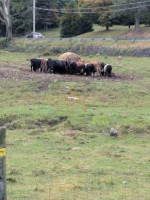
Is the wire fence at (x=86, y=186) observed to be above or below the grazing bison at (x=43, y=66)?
above

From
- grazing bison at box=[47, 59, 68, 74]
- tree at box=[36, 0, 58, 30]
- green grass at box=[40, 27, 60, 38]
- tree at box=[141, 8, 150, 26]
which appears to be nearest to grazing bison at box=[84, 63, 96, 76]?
grazing bison at box=[47, 59, 68, 74]

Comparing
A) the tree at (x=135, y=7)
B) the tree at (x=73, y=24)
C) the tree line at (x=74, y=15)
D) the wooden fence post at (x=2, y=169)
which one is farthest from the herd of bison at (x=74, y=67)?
the tree at (x=73, y=24)

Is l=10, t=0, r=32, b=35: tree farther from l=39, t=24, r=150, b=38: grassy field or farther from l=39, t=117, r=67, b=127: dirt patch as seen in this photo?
Answer: l=39, t=117, r=67, b=127: dirt patch

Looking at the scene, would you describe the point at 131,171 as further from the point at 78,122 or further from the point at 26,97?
the point at 26,97

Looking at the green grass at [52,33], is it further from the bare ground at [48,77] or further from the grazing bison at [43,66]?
the bare ground at [48,77]

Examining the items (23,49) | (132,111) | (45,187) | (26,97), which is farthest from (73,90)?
(23,49)

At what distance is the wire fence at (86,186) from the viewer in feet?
33.3

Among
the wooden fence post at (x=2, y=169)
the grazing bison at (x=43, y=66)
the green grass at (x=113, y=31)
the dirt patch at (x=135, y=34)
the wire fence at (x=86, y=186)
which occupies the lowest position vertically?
the green grass at (x=113, y=31)

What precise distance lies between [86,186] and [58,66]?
22.0m

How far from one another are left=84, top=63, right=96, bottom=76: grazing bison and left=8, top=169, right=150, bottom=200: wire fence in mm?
19521

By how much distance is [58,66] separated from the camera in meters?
32.7

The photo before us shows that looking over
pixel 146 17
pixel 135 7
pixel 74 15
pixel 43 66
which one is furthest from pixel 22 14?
pixel 43 66

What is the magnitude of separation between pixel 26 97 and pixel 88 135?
6.88 m

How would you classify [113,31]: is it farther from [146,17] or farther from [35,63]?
[35,63]
